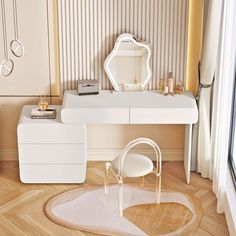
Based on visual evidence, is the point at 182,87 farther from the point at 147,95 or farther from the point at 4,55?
the point at 4,55

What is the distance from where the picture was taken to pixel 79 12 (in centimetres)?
488

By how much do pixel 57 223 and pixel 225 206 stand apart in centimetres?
125

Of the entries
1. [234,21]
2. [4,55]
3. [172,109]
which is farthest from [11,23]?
[234,21]

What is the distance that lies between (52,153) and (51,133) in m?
0.17

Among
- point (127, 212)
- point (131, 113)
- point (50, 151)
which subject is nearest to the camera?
point (127, 212)

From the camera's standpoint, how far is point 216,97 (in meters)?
4.51

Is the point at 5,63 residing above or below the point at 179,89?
above

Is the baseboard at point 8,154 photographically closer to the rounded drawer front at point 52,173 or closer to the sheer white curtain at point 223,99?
the rounded drawer front at point 52,173

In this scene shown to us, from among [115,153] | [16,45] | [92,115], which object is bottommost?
[115,153]

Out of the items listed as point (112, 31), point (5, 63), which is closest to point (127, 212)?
point (112, 31)

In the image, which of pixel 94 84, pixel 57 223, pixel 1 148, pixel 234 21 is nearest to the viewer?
pixel 234 21

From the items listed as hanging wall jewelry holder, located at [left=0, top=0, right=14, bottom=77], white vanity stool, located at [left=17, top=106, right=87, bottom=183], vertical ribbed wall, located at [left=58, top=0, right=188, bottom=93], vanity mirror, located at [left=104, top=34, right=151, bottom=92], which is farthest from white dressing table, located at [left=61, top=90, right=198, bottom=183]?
hanging wall jewelry holder, located at [left=0, top=0, right=14, bottom=77]

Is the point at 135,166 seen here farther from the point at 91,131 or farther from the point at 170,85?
the point at 91,131

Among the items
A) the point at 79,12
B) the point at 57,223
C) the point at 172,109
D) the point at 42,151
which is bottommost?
the point at 57,223
